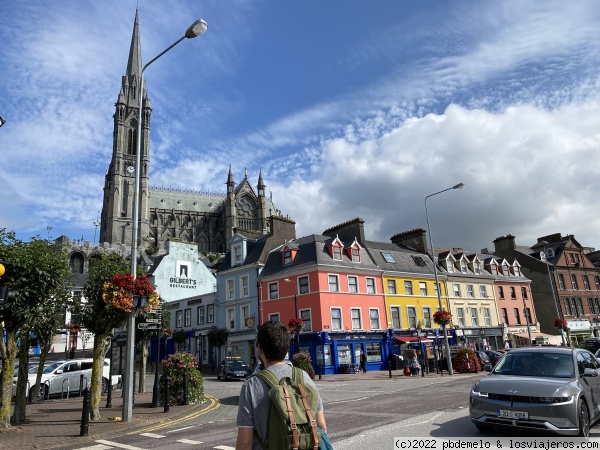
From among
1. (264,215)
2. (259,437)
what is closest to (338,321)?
(259,437)

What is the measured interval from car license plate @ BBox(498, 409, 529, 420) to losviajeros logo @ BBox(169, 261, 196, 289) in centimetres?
4486

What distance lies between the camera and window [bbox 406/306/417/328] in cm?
3953

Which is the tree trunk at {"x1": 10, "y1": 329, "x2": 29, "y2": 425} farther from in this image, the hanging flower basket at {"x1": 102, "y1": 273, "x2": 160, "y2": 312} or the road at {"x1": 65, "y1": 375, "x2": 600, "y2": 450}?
the road at {"x1": 65, "y1": 375, "x2": 600, "y2": 450}

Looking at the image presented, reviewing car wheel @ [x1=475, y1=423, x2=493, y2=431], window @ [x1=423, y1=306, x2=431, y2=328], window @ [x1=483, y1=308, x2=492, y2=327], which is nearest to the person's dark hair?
car wheel @ [x1=475, y1=423, x2=493, y2=431]

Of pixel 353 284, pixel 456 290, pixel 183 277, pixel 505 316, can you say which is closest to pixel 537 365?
pixel 353 284

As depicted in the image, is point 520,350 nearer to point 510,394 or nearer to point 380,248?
point 510,394

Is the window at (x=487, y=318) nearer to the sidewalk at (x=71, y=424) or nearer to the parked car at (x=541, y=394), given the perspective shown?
the sidewalk at (x=71, y=424)

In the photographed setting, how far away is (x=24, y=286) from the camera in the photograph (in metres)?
12.1

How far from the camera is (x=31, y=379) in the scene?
21625mm

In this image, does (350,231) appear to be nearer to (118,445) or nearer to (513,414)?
(118,445)

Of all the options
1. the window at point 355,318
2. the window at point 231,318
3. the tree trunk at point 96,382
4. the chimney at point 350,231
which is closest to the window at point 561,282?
the chimney at point 350,231

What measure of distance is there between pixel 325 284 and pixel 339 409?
21.4 m

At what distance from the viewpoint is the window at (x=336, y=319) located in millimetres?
35031

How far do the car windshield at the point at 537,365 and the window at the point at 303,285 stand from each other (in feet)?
86.4
